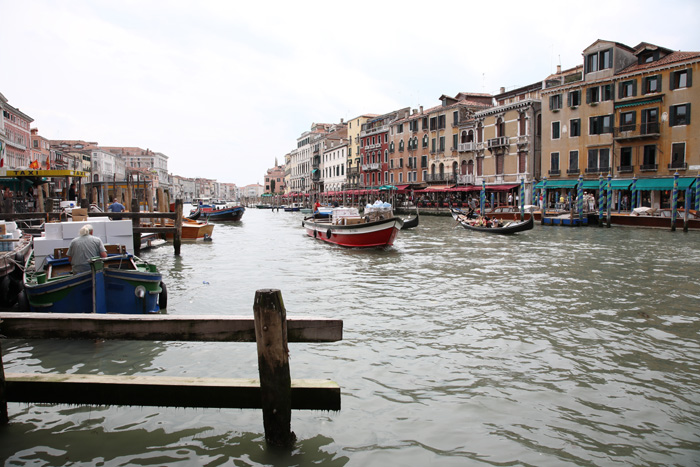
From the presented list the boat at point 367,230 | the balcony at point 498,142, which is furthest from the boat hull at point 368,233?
the balcony at point 498,142

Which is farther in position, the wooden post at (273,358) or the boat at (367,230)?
the boat at (367,230)

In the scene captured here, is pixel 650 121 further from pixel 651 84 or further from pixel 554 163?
pixel 554 163

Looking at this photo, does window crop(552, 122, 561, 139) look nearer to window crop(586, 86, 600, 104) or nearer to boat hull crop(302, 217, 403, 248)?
window crop(586, 86, 600, 104)

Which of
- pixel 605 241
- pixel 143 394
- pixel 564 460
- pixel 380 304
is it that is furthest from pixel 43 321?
pixel 605 241

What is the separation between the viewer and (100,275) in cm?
718

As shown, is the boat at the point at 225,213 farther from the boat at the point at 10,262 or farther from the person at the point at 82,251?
the person at the point at 82,251

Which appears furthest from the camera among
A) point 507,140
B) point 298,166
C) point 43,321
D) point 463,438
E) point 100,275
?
point 298,166

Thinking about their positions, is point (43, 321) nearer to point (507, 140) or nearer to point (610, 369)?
point (610, 369)

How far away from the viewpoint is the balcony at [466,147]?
157 feet

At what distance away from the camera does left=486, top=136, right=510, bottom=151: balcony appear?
43.3 meters

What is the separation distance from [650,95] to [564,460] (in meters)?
34.5

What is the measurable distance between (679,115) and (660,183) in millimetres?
4280

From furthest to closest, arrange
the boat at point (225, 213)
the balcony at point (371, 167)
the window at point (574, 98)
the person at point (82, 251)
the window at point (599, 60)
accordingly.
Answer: the balcony at point (371, 167), the boat at point (225, 213), the window at point (574, 98), the window at point (599, 60), the person at point (82, 251)

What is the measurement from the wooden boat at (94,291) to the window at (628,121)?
33942 mm
